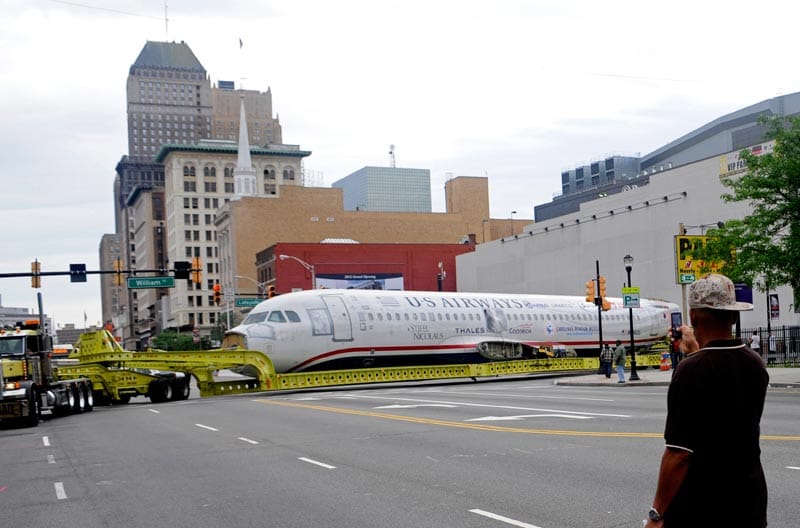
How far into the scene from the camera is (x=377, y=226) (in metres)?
150

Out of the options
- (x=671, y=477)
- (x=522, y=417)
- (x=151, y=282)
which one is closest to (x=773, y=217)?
(x=522, y=417)

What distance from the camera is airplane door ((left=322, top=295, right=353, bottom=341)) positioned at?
131 feet

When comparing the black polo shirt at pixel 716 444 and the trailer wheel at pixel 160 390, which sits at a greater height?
the black polo shirt at pixel 716 444

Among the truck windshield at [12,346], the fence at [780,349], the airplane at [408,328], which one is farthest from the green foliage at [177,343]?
the truck windshield at [12,346]

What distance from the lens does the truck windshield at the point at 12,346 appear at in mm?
28203

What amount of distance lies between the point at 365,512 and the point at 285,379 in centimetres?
2809

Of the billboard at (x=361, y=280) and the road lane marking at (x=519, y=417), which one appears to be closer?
the road lane marking at (x=519, y=417)

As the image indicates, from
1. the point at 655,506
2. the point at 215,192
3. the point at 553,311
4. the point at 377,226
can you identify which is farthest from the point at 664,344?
the point at 215,192

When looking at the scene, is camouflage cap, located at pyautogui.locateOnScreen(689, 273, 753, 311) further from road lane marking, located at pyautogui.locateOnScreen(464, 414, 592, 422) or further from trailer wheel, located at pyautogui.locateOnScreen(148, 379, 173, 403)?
trailer wheel, located at pyautogui.locateOnScreen(148, 379, 173, 403)

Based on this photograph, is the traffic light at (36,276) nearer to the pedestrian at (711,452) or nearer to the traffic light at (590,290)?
the traffic light at (590,290)

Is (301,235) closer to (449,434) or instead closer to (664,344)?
(664,344)

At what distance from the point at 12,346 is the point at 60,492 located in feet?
54.7

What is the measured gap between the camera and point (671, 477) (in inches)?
181

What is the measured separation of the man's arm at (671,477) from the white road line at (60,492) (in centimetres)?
993
